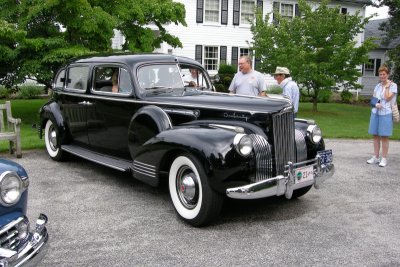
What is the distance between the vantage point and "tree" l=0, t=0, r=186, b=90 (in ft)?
36.4

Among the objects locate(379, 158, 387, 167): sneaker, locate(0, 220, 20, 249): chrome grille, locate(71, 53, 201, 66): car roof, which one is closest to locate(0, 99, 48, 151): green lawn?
locate(71, 53, 201, 66): car roof

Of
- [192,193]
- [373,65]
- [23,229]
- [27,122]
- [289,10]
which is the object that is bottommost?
[27,122]

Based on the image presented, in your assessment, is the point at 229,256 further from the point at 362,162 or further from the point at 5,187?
the point at 362,162

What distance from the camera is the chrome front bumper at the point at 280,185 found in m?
4.33

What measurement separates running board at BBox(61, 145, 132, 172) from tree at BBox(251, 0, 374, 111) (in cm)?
1156

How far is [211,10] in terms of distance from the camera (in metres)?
25.2

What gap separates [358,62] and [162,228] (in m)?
14.9

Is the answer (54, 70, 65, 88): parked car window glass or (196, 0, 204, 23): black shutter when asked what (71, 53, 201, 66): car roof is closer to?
(54, 70, 65, 88): parked car window glass

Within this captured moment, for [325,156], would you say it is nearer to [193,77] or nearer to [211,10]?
[193,77]

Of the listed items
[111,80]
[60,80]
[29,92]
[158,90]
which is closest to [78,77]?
[60,80]

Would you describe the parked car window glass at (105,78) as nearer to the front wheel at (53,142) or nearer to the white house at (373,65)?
the front wheel at (53,142)

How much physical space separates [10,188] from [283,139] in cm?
302

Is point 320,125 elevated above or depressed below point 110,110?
below

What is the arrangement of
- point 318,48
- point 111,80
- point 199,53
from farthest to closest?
1. point 199,53
2. point 318,48
3. point 111,80
